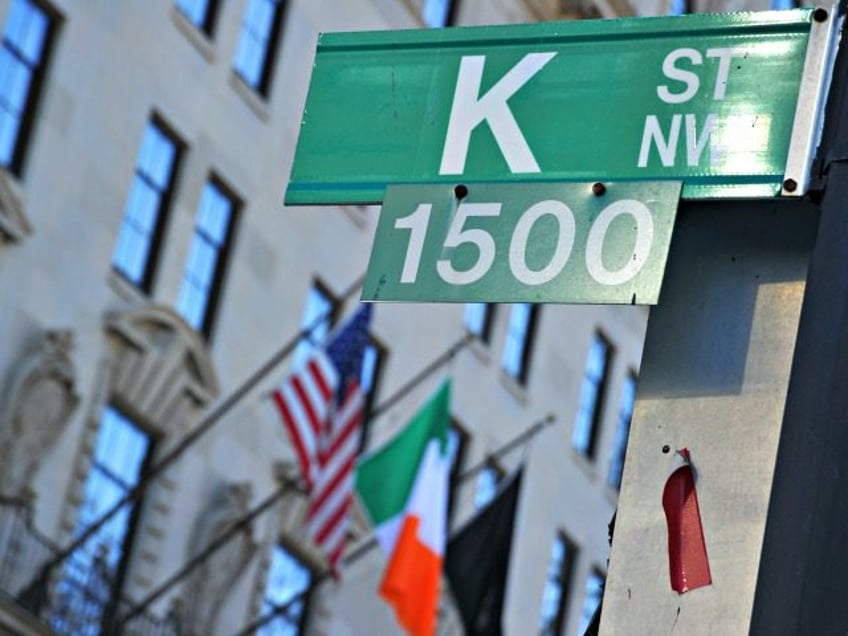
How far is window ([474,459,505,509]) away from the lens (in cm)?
3553

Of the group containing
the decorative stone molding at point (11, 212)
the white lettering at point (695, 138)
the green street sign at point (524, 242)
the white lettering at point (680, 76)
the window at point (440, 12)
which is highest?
the window at point (440, 12)

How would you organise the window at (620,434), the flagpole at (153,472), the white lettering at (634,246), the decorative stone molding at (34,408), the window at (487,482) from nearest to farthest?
the white lettering at (634,246), the flagpole at (153,472), the decorative stone molding at (34,408), the window at (487,482), the window at (620,434)

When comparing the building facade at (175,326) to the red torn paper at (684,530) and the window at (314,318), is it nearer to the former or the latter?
the window at (314,318)

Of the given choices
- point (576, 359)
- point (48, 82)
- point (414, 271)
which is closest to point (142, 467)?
point (48, 82)

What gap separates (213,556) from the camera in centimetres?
2975

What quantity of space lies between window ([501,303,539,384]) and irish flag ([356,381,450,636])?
8055 mm

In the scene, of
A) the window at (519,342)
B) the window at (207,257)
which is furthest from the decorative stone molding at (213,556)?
the window at (519,342)

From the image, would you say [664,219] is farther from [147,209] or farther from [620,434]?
[620,434]

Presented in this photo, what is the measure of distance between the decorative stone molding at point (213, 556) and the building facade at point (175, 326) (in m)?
0.03

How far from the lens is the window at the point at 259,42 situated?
101ft

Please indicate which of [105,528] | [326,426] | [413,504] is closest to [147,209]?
[105,528]

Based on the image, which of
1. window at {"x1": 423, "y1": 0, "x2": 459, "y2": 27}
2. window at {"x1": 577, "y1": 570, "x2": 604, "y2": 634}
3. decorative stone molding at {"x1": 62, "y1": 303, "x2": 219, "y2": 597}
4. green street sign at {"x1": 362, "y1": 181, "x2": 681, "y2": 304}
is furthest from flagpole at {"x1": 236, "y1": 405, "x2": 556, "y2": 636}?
green street sign at {"x1": 362, "y1": 181, "x2": 681, "y2": 304}

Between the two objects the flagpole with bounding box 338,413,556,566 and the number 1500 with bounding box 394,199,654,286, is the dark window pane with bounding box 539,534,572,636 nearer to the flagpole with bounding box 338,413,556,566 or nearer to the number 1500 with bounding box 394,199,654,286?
the flagpole with bounding box 338,413,556,566

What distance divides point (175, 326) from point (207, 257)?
1509mm
